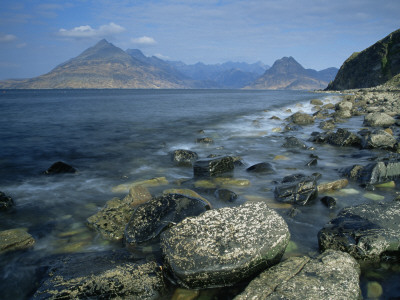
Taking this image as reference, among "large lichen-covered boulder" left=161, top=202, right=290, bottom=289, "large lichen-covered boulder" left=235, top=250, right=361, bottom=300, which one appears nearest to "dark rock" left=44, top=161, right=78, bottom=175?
"large lichen-covered boulder" left=161, top=202, right=290, bottom=289

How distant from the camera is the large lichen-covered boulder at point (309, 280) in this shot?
11.2ft

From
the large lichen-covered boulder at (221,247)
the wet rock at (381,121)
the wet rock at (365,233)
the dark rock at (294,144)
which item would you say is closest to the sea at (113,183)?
the wet rock at (365,233)

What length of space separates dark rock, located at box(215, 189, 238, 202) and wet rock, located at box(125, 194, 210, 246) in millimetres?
1481

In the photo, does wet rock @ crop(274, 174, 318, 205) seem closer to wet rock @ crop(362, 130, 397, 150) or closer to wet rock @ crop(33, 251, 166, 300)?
wet rock @ crop(33, 251, 166, 300)

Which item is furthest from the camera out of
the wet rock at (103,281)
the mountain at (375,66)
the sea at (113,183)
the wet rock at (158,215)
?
the mountain at (375,66)

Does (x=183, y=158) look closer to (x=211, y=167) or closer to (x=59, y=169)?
(x=211, y=167)

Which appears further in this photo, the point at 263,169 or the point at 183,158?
the point at 183,158

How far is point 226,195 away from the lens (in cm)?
749

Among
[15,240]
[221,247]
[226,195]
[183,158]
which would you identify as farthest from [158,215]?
[183,158]

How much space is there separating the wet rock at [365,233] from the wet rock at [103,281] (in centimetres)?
303

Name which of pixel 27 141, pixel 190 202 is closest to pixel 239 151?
pixel 190 202

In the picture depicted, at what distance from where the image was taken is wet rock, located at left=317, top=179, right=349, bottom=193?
7805 mm

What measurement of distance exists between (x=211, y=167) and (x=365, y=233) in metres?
5.34

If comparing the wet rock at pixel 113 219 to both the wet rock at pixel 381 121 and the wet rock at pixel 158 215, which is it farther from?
the wet rock at pixel 381 121
